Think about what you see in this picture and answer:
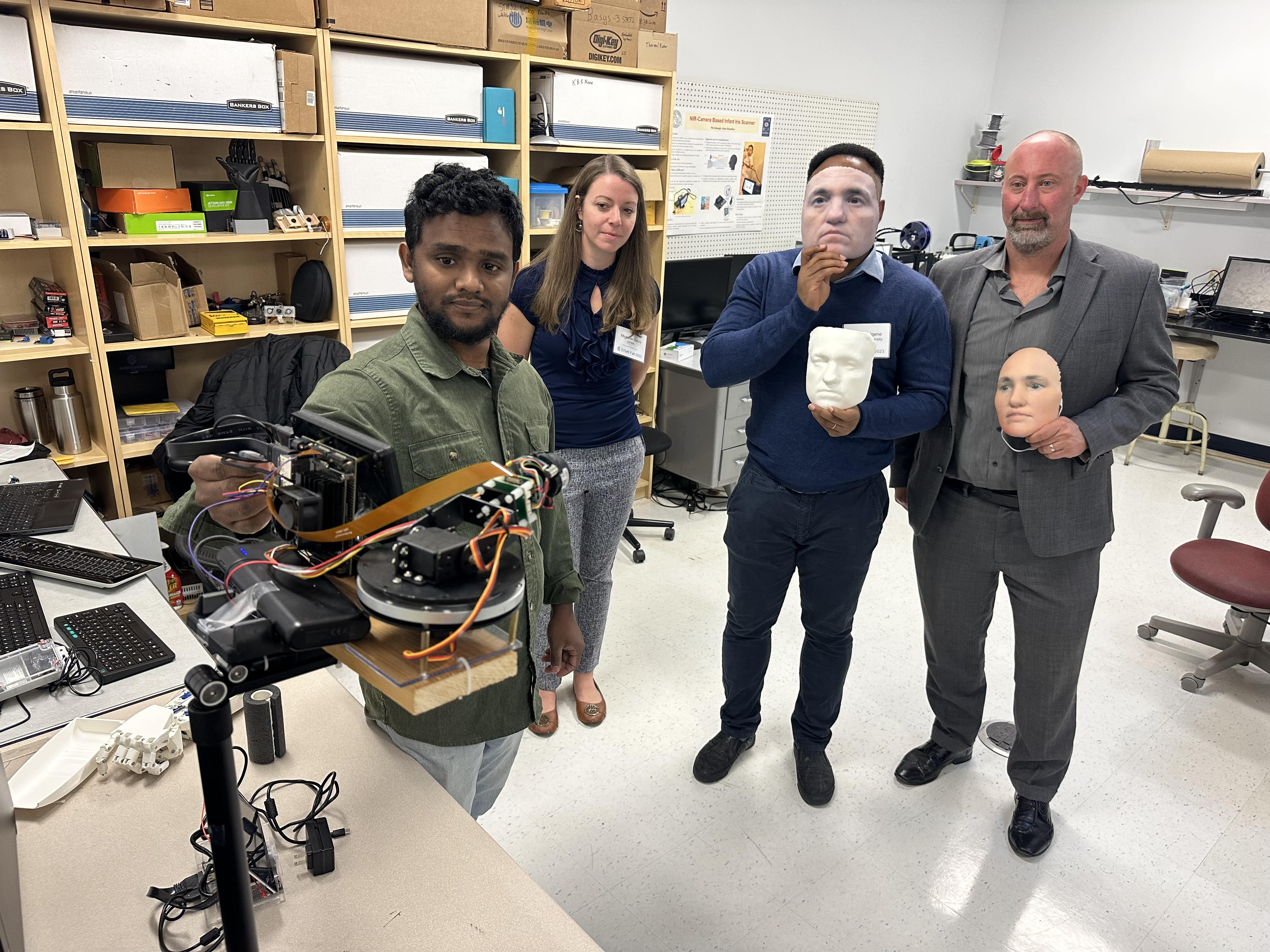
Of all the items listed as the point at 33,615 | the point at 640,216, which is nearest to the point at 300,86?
the point at 640,216

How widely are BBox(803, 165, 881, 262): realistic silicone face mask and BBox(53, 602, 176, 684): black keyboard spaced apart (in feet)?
5.34

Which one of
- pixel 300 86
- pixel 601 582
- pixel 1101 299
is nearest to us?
pixel 1101 299

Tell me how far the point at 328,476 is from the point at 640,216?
1.75 meters

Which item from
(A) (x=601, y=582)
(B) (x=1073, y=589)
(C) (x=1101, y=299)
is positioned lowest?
(A) (x=601, y=582)

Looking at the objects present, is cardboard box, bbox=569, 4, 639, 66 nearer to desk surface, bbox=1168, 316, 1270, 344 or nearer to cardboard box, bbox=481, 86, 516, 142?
cardboard box, bbox=481, 86, 516, 142

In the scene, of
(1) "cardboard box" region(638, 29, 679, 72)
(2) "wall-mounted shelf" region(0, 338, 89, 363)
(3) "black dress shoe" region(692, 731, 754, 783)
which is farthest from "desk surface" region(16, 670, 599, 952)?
(1) "cardboard box" region(638, 29, 679, 72)

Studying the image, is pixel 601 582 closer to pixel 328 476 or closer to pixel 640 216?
pixel 640 216

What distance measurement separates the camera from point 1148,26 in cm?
548

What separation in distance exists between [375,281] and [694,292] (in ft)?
6.04

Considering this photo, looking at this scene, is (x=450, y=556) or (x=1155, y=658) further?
(x=1155, y=658)

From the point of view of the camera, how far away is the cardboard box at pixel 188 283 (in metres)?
2.88

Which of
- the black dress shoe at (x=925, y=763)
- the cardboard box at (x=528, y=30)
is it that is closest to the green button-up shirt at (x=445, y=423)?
the black dress shoe at (x=925, y=763)

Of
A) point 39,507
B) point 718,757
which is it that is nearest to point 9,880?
point 39,507

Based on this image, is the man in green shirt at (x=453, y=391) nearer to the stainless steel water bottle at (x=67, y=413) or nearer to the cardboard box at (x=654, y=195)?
the stainless steel water bottle at (x=67, y=413)
